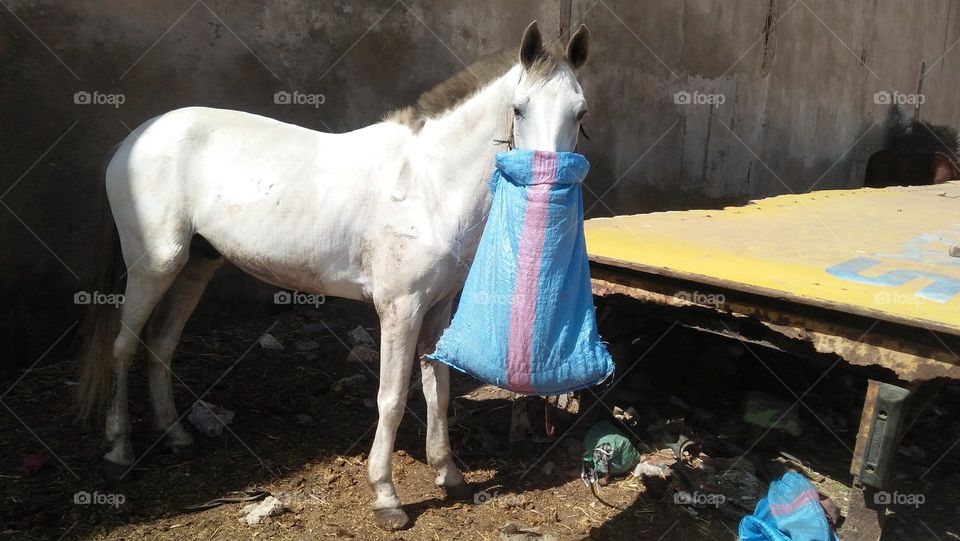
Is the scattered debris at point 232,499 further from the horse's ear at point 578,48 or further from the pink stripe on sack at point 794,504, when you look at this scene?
the horse's ear at point 578,48

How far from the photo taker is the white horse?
271 centimetres

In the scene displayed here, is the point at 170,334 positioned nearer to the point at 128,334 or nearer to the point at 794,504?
the point at 128,334

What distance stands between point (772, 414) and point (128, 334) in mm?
3350

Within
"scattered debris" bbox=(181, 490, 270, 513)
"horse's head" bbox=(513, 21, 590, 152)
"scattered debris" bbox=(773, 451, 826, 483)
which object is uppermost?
"horse's head" bbox=(513, 21, 590, 152)

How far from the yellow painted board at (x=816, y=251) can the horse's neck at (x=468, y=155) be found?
950 mm

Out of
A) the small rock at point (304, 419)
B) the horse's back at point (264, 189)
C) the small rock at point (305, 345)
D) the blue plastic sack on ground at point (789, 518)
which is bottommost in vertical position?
the small rock at point (304, 419)

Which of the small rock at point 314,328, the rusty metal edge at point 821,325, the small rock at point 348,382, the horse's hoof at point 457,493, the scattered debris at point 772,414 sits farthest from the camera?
the small rock at point 314,328

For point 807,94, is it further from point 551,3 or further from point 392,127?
point 392,127

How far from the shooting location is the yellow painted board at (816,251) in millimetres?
2777

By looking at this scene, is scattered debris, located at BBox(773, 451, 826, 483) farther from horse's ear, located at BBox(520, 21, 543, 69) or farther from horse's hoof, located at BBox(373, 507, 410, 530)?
horse's ear, located at BBox(520, 21, 543, 69)

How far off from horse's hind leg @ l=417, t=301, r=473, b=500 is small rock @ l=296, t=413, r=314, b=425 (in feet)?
2.95

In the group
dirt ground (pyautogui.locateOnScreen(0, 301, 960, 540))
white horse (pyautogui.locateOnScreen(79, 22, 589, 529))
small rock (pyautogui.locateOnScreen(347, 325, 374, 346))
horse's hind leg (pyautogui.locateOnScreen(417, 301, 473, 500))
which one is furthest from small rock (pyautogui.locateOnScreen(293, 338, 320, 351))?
horse's hind leg (pyautogui.locateOnScreen(417, 301, 473, 500))

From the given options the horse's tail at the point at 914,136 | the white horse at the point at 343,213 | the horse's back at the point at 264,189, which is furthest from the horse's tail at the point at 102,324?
the horse's tail at the point at 914,136

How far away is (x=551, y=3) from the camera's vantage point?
6137 mm
